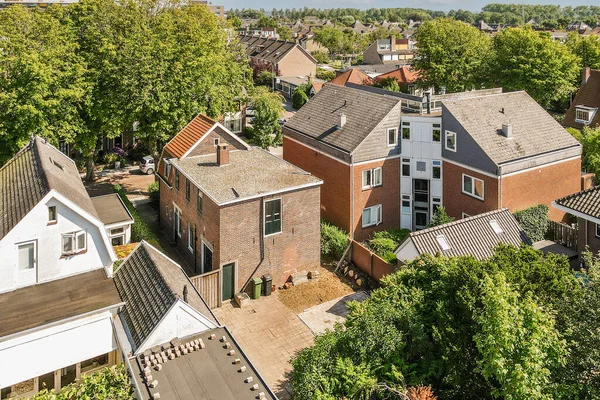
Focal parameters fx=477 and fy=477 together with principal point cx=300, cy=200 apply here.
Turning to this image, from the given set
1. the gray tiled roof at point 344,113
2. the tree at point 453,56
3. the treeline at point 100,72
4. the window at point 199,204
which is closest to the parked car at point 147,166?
the treeline at point 100,72

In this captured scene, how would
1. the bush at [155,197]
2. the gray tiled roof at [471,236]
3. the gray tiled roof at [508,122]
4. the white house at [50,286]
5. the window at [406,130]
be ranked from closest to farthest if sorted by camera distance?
1. the white house at [50,286]
2. the gray tiled roof at [471,236]
3. the gray tiled roof at [508,122]
4. the window at [406,130]
5. the bush at [155,197]

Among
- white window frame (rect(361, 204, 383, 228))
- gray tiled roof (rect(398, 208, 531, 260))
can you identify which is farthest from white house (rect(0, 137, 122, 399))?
white window frame (rect(361, 204, 383, 228))

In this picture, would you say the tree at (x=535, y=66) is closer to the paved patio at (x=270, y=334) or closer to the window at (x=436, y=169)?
the window at (x=436, y=169)

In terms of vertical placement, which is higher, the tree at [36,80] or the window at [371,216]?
the tree at [36,80]

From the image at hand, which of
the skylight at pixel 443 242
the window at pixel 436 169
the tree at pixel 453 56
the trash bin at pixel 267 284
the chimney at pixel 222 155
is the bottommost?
the trash bin at pixel 267 284

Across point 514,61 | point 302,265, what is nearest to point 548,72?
point 514,61

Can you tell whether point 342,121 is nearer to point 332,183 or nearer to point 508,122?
point 332,183

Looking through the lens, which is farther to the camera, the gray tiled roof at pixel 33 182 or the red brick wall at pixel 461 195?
the red brick wall at pixel 461 195
